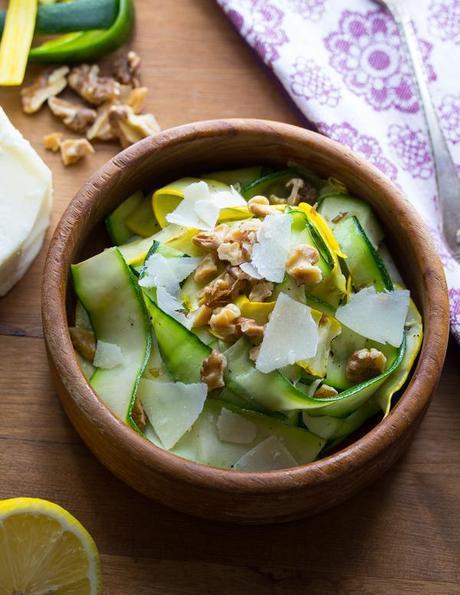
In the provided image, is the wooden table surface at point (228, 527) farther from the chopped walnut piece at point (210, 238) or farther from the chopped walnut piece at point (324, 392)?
the chopped walnut piece at point (210, 238)

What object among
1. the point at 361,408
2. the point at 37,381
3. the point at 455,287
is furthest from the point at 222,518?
the point at 455,287

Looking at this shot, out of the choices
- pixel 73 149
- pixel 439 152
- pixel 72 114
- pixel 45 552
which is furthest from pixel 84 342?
pixel 439 152

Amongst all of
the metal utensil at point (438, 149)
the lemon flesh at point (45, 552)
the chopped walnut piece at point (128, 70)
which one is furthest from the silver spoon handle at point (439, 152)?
the lemon flesh at point (45, 552)

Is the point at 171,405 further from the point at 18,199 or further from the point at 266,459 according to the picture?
the point at 18,199

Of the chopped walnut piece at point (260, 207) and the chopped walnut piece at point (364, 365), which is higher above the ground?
the chopped walnut piece at point (260, 207)

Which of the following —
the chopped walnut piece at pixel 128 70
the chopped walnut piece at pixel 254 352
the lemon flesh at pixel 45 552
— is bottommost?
the lemon flesh at pixel 45 552

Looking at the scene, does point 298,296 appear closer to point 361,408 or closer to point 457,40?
point 361,408
